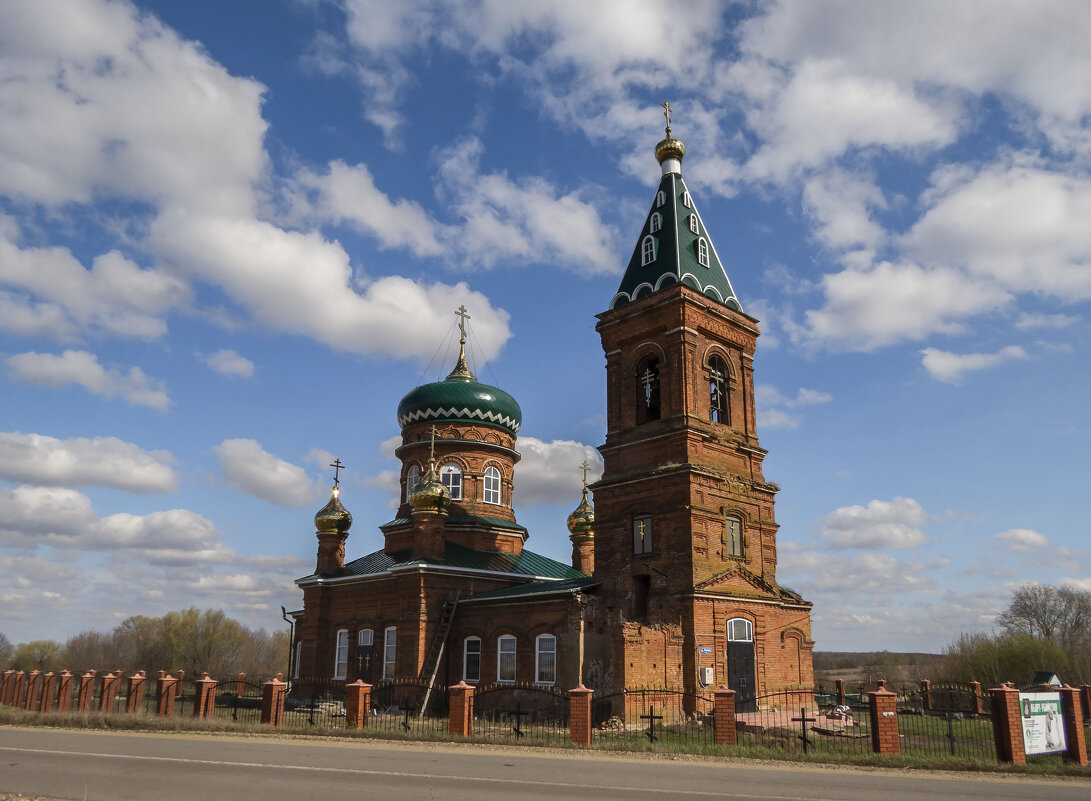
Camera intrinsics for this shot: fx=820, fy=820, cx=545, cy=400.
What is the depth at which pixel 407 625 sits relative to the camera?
2672 centimetres

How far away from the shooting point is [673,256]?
24891 mm

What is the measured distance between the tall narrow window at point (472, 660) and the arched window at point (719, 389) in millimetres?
10336

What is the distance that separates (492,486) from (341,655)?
8845mm

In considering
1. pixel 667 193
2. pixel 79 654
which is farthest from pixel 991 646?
pixel 79 654

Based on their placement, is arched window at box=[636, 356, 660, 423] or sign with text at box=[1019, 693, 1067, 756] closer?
sign with text at box=[1019, 693, 1067, 756]

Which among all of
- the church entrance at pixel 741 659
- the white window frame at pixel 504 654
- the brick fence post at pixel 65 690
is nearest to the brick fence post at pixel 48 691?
the brick fence post at pixel 65 690

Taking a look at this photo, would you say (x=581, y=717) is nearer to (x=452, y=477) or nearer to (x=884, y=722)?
(x=884, y=722)

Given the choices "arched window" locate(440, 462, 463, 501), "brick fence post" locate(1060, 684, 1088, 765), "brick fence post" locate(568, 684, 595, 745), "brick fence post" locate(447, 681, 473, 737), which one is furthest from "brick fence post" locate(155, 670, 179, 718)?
"brick fence post" locate(1060, 684, 1088, 765)

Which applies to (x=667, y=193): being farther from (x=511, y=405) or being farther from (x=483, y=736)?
(x=483, y=736)

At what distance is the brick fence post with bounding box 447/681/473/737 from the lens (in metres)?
18.1

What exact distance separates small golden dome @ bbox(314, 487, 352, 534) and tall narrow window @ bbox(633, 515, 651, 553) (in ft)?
47.4

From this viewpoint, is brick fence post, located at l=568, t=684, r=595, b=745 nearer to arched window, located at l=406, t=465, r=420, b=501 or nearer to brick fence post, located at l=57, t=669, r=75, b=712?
arched window, located at l=406, t=465, r=420, b=501

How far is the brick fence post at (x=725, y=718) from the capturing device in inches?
659

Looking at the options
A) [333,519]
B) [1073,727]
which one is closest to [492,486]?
[333,519]
